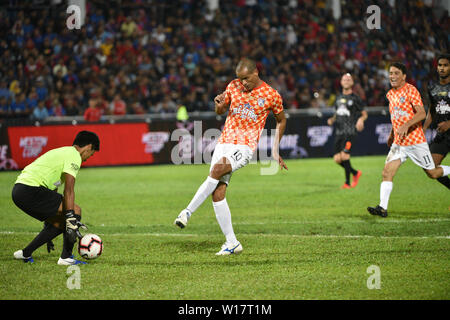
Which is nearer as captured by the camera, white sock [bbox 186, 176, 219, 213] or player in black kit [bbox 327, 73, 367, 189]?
white sock [bbox 186, 176, 219, 213]

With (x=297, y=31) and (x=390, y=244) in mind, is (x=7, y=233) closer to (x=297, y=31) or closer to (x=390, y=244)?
(x=390, y=244)

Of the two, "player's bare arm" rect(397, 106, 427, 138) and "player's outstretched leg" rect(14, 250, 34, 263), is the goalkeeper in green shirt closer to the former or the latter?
"player's outstretched leg" rect(14, 250, 34, 263)


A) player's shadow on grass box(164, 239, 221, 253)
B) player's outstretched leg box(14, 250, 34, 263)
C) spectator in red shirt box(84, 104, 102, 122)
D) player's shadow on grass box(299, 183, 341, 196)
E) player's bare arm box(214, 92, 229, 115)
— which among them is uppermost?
player's bare arm box(214, 92, 229, 115)

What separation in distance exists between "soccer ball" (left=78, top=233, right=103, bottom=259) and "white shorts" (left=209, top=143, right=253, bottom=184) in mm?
1712

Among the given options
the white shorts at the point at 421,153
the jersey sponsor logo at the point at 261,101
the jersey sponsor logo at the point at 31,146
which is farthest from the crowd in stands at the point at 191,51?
the jersey sponsor logo at the point at 261,101

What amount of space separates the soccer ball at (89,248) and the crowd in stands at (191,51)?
1327 cm

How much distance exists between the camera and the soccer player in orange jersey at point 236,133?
312 inches

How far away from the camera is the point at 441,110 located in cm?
1057

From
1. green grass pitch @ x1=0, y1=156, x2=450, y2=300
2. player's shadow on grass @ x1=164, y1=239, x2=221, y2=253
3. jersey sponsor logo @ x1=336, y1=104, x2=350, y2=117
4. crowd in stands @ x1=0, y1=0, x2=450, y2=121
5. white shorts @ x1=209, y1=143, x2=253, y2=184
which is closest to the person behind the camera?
green grass pitch @ x1=0, y1=156, x2=450, y2=300

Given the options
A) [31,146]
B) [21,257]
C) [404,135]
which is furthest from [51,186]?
[31,146]

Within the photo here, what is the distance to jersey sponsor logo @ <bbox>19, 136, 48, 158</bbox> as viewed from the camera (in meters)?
19.4

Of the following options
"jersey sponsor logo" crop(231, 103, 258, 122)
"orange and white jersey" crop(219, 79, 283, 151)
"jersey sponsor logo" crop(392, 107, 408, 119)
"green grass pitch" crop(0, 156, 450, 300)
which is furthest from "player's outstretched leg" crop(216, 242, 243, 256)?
"jersey sponsor logo" crop(392, 107, 408, 119)

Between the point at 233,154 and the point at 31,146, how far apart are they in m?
A: 13.0

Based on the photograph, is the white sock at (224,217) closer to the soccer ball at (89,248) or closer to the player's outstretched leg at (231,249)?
the player's outstretched leg at (231,249)
